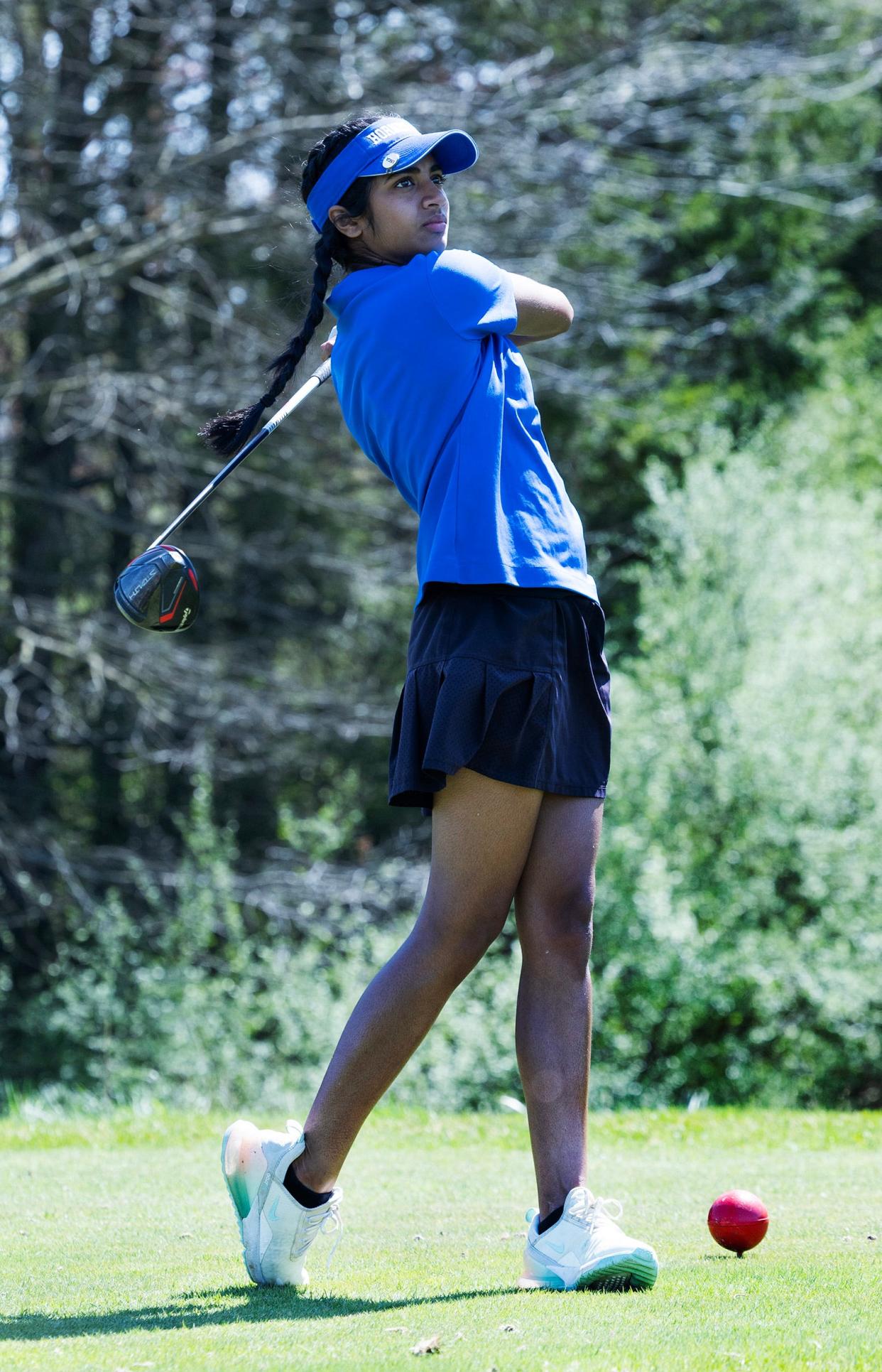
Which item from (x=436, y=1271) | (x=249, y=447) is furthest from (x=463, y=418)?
(x=436, y=1271)

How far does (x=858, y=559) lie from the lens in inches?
390

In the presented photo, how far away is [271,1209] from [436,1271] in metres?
0.32

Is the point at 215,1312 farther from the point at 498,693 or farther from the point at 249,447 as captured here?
the point at 249,447

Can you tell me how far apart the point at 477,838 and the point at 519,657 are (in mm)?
310

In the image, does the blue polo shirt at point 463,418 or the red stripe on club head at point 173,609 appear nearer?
the blue polo shirt at point 463,418

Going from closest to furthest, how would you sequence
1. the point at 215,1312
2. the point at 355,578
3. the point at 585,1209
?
the point at 215,1312
the point at 585,1209
the point at 355,578

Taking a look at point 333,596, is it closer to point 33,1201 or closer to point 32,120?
point 32,120

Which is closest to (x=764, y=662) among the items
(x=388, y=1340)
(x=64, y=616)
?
(x=64, y=616)

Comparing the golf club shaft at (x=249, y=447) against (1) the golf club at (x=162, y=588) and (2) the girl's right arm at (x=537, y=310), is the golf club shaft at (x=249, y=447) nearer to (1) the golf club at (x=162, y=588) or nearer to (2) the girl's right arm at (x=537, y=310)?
(1) the golf club at (x=162, y=588)

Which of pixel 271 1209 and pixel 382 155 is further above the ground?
pixel 382 155

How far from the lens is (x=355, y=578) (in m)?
11.8

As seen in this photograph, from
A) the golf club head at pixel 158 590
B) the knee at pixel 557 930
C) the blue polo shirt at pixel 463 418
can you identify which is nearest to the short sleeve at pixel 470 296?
the blue polo shirt at pixel 463 418

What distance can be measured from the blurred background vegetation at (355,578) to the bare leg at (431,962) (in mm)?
5418

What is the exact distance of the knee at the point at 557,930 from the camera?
2.73 meters
